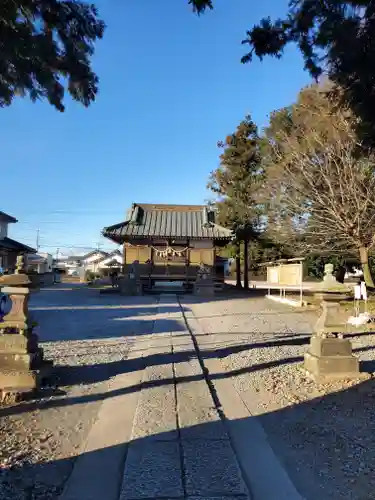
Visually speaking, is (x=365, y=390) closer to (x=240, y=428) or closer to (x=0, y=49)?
(x=240, y=428)

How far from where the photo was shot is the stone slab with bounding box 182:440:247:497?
282cm

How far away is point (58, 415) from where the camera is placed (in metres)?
4.52

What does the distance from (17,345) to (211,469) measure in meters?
3.03

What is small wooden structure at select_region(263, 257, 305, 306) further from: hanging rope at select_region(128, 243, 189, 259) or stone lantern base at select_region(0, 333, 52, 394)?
stone lantern base at select_region(0, 333, 52, 394)

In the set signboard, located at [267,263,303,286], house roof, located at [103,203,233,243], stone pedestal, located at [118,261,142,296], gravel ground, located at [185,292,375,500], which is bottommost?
gravel ground, located at [185,292,375,500]

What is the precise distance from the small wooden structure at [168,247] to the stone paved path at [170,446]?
18369 mm

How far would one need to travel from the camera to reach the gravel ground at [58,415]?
10.3ft

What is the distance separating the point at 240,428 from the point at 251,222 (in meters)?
21.4

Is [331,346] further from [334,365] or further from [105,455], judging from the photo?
[105,455]

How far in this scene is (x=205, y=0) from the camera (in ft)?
12.7

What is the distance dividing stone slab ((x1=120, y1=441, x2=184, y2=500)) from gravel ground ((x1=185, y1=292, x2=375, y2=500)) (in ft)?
3.02

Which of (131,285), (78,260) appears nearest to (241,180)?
(131,285)

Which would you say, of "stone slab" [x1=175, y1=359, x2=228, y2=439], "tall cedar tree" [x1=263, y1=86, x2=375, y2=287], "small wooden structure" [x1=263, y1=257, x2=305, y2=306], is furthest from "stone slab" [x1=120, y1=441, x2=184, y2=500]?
"small wooden structure" [x1=263, y1=257, x2=305, y2=306]

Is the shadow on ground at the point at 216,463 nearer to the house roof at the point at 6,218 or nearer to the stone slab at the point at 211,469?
the stone slab at the point at 211,469
